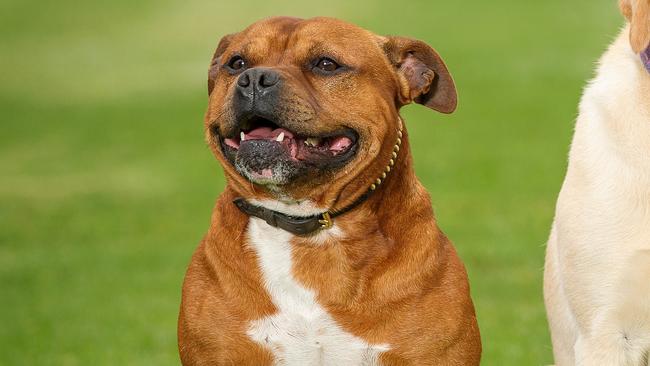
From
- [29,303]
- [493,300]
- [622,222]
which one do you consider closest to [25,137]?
[29,303]

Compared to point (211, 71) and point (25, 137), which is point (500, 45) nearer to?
point (25, 137)

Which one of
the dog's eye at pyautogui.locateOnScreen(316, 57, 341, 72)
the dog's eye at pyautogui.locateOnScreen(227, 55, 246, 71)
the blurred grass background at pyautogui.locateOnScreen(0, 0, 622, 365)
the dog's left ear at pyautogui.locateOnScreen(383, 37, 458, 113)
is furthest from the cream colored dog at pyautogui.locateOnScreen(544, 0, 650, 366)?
the blurred grass background at pyautogui.locateOnScreen(0, 0, 622, 365)

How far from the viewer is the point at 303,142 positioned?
523 cm

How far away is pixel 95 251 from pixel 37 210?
2251 mm

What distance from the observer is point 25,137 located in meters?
18.7

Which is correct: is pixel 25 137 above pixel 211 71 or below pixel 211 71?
below

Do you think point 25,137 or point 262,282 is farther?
point 25,137

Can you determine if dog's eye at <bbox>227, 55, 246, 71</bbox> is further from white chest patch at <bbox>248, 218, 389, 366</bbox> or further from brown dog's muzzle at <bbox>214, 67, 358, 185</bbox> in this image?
white chest patch at <bbox>248, 218, 389, 366</bbox>

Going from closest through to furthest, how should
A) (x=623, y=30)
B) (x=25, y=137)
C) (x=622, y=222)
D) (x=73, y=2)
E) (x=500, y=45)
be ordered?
(x=622, y=222), (x=623, y=30), (x=25, y=137), (x=500, y=45), (x=73, y=2)

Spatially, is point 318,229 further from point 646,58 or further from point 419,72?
point 646,58

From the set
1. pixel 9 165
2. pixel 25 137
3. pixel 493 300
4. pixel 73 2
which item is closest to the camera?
pixel 493 300

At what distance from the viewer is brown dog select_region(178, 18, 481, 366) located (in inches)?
204

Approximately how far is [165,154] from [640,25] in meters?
12.8

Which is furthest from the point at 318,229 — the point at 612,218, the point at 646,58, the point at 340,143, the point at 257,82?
the point at 646,58
